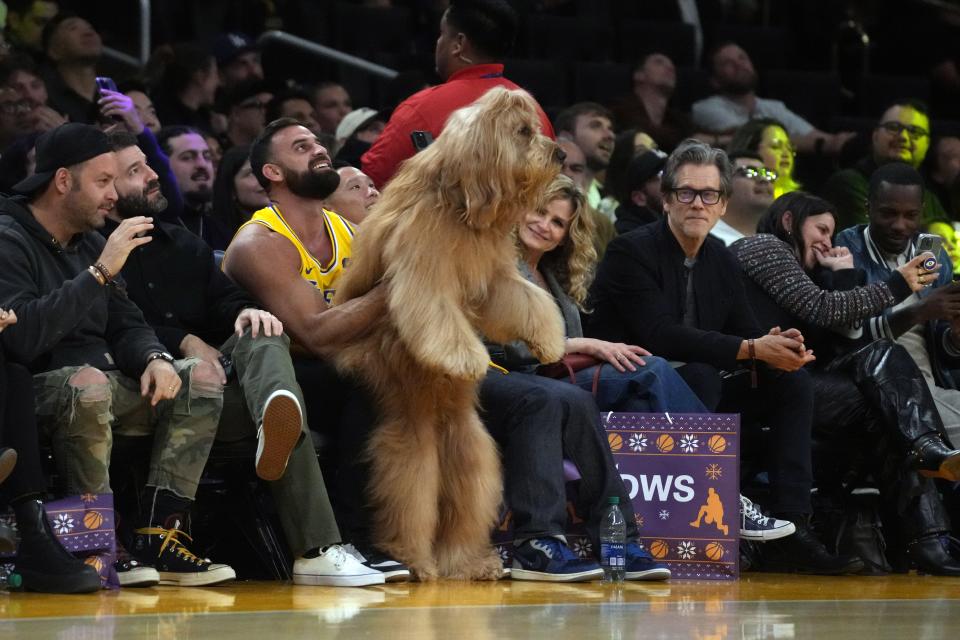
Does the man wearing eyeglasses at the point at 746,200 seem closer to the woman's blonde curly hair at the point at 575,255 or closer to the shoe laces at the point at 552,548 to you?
the woman's blonde curly hair at the point at 575,255

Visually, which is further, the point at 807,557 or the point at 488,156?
the point at 807,557

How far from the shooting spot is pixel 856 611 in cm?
454

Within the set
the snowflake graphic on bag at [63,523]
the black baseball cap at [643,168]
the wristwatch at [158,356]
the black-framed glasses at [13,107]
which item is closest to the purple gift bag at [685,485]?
the wristwatch at [158,356]

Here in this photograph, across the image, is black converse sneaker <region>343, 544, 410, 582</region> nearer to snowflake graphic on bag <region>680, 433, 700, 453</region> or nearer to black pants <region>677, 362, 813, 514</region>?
snowflake graphic on bag <region>680, 433, 700, 453</region>

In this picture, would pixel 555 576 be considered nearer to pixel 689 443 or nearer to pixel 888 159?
pixel 689 443

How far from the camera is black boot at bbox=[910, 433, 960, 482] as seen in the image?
230 inches

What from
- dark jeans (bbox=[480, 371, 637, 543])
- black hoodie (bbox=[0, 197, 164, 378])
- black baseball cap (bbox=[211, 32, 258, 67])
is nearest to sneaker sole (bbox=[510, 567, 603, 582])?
dark jeans (bbox=[480, 371, 637, 543])

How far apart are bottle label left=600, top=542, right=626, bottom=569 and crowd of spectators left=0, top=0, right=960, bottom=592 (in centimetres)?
6

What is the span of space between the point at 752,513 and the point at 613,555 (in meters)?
0.83

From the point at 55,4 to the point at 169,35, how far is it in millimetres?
1187

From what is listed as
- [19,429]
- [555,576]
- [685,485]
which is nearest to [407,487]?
[555,576]

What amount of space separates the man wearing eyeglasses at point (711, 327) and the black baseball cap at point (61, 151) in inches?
82.6

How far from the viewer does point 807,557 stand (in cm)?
586

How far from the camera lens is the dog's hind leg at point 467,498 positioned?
510cm
